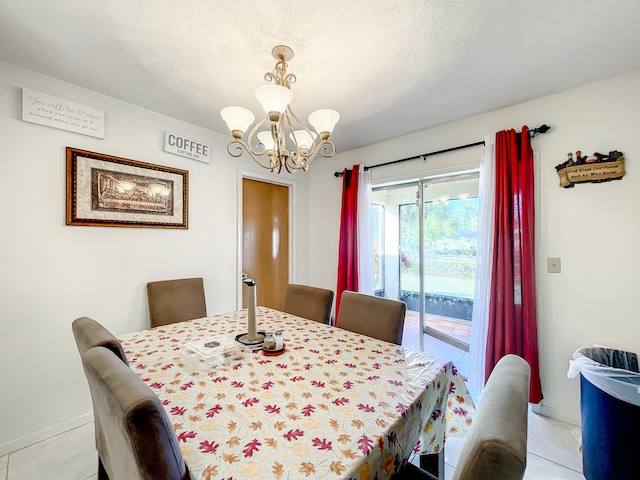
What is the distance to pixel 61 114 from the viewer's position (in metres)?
1.80

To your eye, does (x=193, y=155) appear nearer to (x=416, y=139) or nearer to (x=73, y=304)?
(x=73, y=304)

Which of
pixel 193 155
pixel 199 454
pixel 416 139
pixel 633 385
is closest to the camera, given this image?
pixel 199 454

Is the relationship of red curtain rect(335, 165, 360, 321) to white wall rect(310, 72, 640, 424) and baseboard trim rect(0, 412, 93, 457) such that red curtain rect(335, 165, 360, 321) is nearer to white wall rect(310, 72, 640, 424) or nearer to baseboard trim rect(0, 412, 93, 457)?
white wall rect(310, 72, 640, 424)

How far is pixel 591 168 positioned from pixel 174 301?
3212 mm

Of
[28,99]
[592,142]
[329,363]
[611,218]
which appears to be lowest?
[329,363]

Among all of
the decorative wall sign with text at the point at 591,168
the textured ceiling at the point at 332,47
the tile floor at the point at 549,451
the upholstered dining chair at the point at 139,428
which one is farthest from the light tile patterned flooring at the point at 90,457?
the textured ceiling at the point at 332,47

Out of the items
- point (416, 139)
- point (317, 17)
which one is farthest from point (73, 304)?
point (416, 139)

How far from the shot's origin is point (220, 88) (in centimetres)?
186

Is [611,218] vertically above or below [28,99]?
below

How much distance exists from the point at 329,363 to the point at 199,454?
64 centimetres

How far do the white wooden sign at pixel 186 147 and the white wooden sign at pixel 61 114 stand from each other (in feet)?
1.52

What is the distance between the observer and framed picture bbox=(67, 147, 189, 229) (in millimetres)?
1852

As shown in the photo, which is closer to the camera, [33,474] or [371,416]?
[371,416]

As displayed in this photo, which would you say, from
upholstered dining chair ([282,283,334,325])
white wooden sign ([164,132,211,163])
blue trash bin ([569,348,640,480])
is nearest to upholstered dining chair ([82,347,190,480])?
upholstered dining chair ([282,283,334,325])
